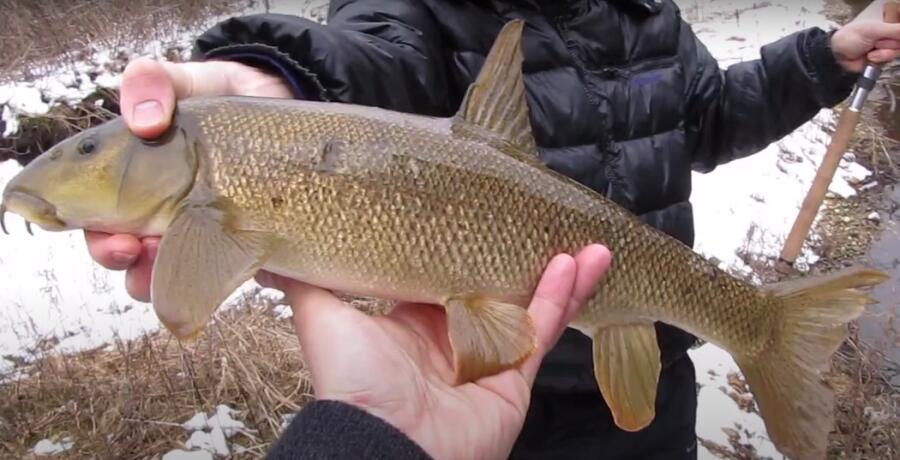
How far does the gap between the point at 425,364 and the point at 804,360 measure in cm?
86

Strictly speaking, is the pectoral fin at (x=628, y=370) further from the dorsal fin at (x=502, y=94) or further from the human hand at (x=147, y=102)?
the human hand at (x=147, y=102)

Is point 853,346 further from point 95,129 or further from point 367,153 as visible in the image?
point 95,129

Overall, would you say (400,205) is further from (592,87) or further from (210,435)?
(210,435)

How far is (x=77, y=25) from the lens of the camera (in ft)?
26.3

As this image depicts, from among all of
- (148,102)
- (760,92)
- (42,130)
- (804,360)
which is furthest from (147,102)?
(42,130)

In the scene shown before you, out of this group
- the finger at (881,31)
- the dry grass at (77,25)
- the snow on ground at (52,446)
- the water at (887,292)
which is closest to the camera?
the finger at (881,31)

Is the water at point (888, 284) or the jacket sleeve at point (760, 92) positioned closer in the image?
the jacket sleeve at point (760, 92)

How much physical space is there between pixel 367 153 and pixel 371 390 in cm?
44

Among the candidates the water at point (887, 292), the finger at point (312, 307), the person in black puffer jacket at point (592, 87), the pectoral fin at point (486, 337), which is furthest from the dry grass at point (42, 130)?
the water at point (887, 292)

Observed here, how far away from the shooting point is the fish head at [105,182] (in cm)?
151

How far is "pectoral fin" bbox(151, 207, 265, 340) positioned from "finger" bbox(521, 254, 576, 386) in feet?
1.75

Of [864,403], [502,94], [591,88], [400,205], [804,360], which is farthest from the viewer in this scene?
[864,403]

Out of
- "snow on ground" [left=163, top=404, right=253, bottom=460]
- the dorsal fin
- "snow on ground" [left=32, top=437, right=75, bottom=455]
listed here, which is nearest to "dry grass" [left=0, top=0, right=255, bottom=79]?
"snow on ground" [left=32, top=437, right=75, bottom=455]

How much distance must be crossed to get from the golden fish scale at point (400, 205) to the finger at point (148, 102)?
6 centimetres
